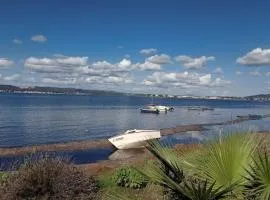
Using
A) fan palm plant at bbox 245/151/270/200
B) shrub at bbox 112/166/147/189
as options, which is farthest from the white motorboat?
fan palm plant at bbox 245/151/270/200

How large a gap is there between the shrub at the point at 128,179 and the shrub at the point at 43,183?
154 inches

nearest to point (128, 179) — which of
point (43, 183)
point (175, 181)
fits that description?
point (43, 183)

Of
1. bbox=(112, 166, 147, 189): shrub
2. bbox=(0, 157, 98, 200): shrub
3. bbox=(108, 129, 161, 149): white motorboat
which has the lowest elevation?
bbox=(108, 129, 161, 149): white motorboat

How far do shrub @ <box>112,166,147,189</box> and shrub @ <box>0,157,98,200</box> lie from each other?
12.8ft

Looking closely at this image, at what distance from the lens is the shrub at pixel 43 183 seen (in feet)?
36.9

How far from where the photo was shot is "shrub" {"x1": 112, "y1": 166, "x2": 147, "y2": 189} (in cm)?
1552

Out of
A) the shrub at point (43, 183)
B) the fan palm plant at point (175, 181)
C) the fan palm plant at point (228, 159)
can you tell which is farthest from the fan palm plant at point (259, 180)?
the shrub at point (43, 183)

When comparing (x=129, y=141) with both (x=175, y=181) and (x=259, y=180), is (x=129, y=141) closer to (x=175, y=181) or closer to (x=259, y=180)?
(x=175, y=181)

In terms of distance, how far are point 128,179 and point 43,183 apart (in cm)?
504

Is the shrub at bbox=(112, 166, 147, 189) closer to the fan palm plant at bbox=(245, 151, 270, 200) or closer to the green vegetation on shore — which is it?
the green vegetation on shore

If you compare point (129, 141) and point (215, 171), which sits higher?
point (215, 171)

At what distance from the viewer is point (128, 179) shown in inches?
622

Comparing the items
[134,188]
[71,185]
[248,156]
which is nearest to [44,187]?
[71,185]

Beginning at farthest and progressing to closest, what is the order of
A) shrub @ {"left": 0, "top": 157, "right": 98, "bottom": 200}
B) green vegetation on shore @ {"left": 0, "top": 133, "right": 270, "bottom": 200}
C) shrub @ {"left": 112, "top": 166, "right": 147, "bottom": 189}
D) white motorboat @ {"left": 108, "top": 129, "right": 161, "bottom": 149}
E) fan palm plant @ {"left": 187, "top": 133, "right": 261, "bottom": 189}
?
1. white motorboat @ {"left": 108, "top": 129, "right": 161, "bottom": 149}
2. shrub @ {"left": 112, "top": 166, "right": 147, "bottom": 189}
3. shrub @ {"left": 0, "top": 157, "right": 98, "bottom": 200}
4. fan palm plant @ {"left": 187, "top": 133, "right": 261, "bottom": 189}
5. green vegetation on shore @ {"left": 0, "top": 133, "right": 270, "bottom": 200}
